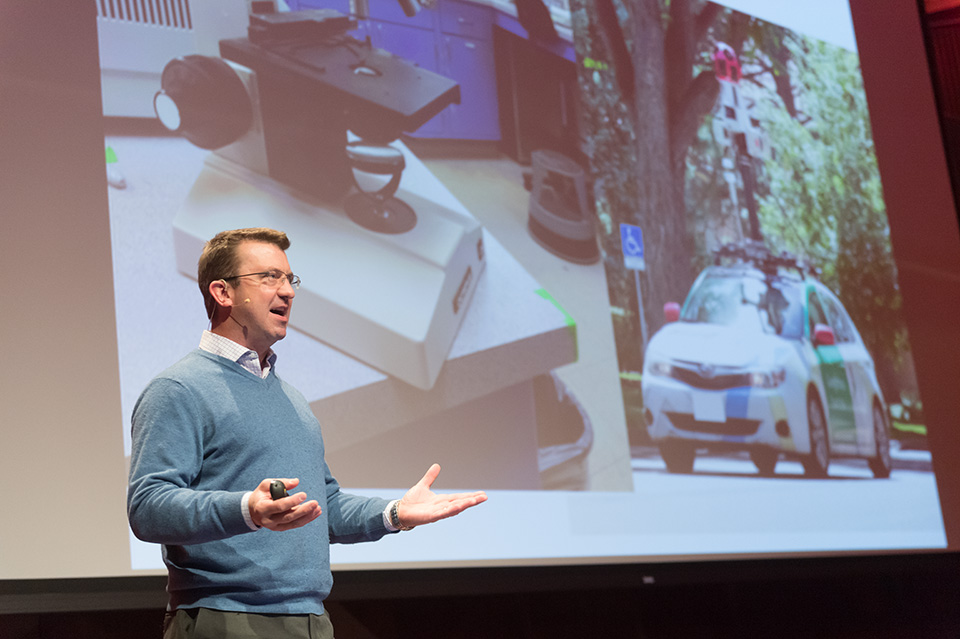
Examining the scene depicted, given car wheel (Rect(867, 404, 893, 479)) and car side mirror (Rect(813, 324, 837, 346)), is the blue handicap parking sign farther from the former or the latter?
car wheel (Rect(867, 404, 893, 479))

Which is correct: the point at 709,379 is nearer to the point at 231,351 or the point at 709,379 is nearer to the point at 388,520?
the point at 388,520

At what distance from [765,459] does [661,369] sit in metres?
0.67

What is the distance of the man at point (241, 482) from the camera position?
1155 millimetres

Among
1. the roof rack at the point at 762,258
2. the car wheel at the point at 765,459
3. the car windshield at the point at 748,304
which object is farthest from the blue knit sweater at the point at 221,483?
the roof rack at the point at 762,258

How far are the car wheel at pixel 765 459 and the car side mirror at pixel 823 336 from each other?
2.10 ft

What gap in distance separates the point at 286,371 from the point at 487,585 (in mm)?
1080

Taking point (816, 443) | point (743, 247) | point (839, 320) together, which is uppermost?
point (743, 247)

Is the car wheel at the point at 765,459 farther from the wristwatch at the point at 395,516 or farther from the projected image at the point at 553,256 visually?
the wristwatch at the point at 395,516

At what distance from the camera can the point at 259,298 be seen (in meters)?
1.40

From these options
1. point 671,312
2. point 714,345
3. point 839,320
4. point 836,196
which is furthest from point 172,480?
point 836,196

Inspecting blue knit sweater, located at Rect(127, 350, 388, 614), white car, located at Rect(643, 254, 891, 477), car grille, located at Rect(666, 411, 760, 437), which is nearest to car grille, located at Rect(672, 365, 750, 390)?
white car, located at Rect(643, 254, 891, 477)

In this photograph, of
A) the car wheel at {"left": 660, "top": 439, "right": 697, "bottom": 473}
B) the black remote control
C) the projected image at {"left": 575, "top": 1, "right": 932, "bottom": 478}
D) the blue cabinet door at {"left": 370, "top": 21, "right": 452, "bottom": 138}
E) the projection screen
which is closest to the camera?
the black remote control

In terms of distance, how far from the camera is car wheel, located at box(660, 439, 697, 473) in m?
3.38

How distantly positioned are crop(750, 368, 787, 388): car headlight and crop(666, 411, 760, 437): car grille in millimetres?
169
